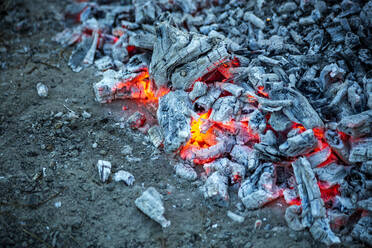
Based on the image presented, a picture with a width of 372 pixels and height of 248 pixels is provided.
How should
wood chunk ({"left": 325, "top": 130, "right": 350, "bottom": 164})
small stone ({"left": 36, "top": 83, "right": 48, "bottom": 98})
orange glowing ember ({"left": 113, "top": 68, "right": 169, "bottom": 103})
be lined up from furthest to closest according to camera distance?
small stone ({"left": 36, "top": 83, "right": 48, "bottom": 98}) → orange glowing ember ({"left": 113, "top": 68, "right": 169, "bottom": 103}) → wood chunk ({"left": 325, "top": 130, "right": 350, "bottom": 164})

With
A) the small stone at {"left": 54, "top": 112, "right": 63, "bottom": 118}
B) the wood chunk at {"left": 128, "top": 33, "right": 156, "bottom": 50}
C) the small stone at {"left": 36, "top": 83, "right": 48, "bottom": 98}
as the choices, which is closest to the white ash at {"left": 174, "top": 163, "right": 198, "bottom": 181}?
the small stone at {"left": 54, "top": 112, "right": 63, "bottom": 118}

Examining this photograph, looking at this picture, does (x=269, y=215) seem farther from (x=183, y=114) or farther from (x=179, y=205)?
(x=183, y=114)

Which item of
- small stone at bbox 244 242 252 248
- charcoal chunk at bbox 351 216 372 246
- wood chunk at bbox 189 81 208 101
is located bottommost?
small stone at bbox 244 242 252 248

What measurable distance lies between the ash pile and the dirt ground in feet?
0.82

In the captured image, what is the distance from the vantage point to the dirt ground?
3.79 m

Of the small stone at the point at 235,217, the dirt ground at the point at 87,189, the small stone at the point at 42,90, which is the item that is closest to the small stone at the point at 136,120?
the dirt ground at the point at 87,189

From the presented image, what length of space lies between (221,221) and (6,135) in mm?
3896

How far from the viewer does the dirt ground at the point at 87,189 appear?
379 cm

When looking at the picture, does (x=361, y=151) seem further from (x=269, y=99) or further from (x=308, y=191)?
(x=269, y=99)

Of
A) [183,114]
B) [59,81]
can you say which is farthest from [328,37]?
[59,81]

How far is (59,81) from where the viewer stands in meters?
6.27

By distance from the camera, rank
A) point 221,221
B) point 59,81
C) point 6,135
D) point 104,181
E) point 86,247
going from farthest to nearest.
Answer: point 59,81 < point 6,135 < point 104,181 < point 221,221 < point 86,247

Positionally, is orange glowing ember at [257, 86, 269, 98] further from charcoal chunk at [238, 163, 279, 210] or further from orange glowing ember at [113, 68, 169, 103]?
orange glowing ember at [113, 68, 169, 103]

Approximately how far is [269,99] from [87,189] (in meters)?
3.10
